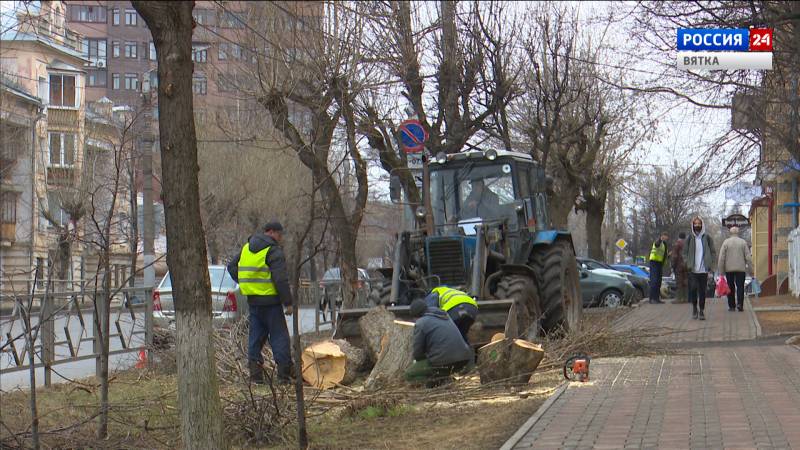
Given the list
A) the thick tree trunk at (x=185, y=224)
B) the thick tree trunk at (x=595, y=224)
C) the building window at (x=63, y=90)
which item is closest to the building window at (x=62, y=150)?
the building window at (x=63, y=90)

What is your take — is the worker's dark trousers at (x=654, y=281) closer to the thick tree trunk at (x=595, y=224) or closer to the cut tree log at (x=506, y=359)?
the thick tree trunk at (x=595, y=224)

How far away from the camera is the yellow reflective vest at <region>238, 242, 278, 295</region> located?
11.7 meters

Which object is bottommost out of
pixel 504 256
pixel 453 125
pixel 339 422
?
pixel 339 422

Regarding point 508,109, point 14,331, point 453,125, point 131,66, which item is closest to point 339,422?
point 14,331

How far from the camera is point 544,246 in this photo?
1585 cm

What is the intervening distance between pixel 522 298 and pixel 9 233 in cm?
3990

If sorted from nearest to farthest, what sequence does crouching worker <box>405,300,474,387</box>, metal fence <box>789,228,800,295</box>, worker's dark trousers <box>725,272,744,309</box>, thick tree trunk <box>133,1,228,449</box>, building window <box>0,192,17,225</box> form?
thick tree trunk <box>133,1,228,449</box>, crouching worker <box>405,300,474,387</box>, worker's dark trousers <box>725,272,744,309</box>, metal fence <box>789,228,800,295</box>, building window <box>0,192,17,225</box>

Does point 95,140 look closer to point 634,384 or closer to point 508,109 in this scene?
point 508,109

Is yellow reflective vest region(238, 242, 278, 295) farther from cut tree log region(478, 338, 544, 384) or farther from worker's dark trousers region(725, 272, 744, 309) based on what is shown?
worker's dark trousers region(725, 272, 744, 309)

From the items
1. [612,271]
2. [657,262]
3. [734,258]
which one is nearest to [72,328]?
[734,258]

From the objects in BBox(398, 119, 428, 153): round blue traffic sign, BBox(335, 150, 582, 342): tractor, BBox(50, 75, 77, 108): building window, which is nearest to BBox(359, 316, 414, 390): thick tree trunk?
BBox(335, 150, 582, 342): tractor

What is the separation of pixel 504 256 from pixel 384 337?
329 centimetres

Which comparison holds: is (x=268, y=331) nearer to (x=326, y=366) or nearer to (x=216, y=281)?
(x=326, y=366)

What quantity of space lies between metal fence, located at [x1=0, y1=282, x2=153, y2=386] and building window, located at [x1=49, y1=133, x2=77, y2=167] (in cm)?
1609
